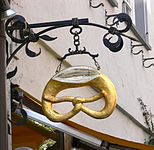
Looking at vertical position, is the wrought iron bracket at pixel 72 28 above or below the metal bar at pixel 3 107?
above

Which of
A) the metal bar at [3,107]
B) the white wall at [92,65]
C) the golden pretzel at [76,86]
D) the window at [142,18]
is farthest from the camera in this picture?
the window at [142,18]

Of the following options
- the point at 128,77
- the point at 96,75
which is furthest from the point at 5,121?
the point at 128,77

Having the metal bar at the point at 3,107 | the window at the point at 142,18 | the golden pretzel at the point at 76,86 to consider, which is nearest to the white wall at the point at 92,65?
the window at the point at 142,18

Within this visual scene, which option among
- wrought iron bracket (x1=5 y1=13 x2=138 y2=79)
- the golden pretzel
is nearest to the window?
wrought iron bracket (x1=5 y1=13 x2=138 y2=79)

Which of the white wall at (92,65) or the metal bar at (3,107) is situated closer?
the metal bar at (3,107)

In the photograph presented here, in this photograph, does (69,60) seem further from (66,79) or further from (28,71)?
(66,79)

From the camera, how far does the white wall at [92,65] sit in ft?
16.5

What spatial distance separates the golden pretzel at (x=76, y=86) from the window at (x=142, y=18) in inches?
319

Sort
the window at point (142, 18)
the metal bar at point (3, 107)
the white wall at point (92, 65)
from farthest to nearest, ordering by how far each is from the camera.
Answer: the window at point (142, 18), the white wall at point (92, 65), the metal bar at point (3, 107)

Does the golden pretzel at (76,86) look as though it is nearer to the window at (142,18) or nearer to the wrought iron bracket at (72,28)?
the wrought iron bracket at (72,28)

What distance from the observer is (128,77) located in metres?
8.95

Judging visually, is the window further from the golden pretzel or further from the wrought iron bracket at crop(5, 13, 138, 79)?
the golden pretzel

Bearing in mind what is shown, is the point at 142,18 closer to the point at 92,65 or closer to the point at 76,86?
the point at 92,65

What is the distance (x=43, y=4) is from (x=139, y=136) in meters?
4.33
